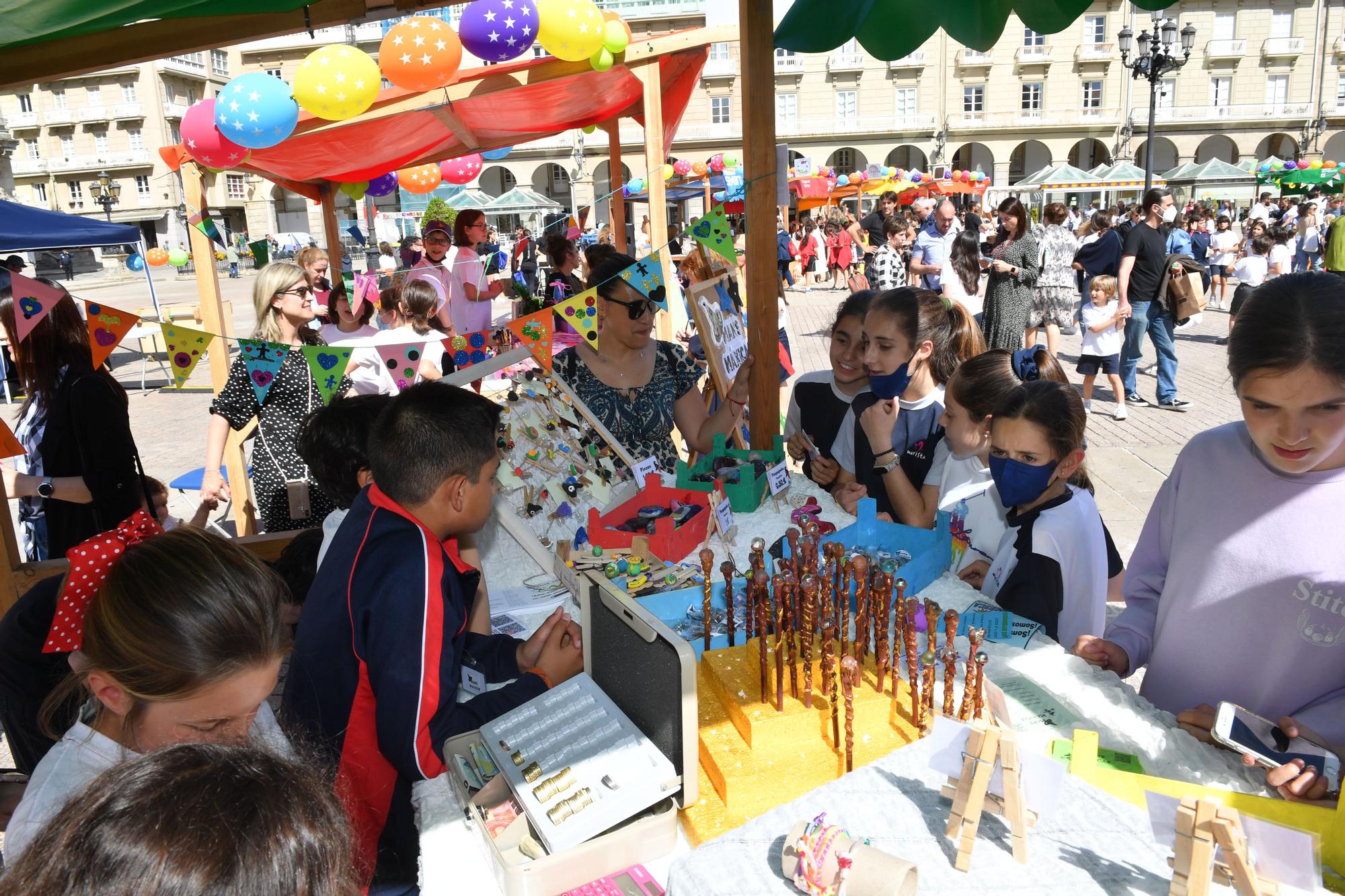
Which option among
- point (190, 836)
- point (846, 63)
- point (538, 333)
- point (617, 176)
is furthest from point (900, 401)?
point (846, 63)

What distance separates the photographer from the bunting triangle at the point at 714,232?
142 inches

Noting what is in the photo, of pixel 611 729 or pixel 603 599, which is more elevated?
pixel 603 599

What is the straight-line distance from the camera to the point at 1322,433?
162cm

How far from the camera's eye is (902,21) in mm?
3701

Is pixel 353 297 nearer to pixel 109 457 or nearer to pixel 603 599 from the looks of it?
pixel 109 457

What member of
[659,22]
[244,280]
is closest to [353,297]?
[244,280]

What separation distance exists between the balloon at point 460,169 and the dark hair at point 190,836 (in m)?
8.59

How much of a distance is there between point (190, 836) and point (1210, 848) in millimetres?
1209

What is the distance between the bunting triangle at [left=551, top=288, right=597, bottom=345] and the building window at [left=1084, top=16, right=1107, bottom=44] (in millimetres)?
53403

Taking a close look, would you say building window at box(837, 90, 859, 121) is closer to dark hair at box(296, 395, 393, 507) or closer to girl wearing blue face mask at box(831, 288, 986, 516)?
girl wearing blue face mask at box(831, 288, 986, 516)

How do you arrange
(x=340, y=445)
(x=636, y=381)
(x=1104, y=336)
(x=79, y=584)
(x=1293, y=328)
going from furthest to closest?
(x=1104, y=336) < (x=636, y=381) < (x=340, y=445) < (x=79, y=584) < (x=1293, y=328)

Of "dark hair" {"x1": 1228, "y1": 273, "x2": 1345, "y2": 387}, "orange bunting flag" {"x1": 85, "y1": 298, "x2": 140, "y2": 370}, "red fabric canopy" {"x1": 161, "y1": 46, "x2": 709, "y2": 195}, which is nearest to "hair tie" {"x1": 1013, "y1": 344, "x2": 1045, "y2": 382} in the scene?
"dark hair" {"x1": 1228, "y1": 273, "x2": 1345, "y2": 387}

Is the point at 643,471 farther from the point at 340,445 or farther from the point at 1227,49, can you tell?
the point at 1227,49

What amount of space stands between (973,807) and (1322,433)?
1.03 meters
